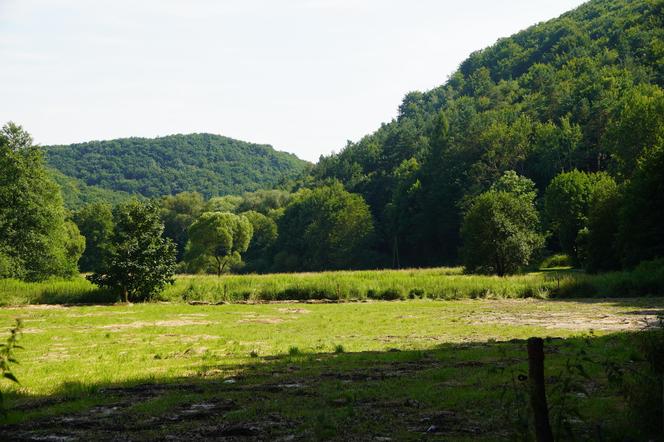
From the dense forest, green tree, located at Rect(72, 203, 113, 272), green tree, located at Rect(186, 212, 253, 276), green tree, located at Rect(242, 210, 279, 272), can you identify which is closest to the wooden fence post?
the dense forest

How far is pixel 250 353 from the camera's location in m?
16.9

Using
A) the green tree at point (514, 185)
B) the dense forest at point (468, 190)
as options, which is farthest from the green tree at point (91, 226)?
the green tree at point (514, 185)

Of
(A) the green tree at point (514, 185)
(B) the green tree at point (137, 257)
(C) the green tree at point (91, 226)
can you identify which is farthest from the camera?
(C) the green tree at point (91, 226)

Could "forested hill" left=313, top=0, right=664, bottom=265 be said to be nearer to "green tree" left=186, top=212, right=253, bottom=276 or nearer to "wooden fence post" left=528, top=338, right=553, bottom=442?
"green tree" left=186, top=212, right=253, bottom=276

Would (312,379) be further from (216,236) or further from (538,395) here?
(216,236)

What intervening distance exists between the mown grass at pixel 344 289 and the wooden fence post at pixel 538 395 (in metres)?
33.8

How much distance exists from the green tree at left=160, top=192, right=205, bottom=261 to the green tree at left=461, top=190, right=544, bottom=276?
88.5 meters

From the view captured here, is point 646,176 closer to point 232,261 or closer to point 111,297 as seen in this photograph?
point 111,297

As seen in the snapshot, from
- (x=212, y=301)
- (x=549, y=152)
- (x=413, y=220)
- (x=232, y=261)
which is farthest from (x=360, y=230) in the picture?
(x=212, y=301)

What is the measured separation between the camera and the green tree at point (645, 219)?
154ft

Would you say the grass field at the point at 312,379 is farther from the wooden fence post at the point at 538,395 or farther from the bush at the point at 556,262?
the bush at the point at 556,262

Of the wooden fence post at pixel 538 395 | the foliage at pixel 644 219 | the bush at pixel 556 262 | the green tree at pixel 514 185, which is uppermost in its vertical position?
the green tree at pixel 514 185

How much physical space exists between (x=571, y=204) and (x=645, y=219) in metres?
28.8

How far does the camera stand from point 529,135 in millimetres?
111625
